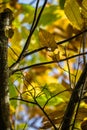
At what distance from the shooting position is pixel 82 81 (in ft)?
2.35

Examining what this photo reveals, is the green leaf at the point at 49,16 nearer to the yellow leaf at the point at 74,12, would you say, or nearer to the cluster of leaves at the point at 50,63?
the cluster of leaves at the point at 50,63

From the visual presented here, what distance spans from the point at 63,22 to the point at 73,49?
27.2 inches

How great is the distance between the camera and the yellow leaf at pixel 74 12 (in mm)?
753

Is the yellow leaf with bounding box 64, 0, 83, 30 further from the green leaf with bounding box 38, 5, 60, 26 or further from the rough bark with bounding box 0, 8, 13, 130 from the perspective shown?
the green leaf with bounding box 38, 5, 60, 26

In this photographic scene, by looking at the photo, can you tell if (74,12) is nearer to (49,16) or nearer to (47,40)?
(47,40)

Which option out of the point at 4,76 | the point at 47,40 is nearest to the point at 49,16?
the point at 47,40

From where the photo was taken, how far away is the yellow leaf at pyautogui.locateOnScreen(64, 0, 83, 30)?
75 cm

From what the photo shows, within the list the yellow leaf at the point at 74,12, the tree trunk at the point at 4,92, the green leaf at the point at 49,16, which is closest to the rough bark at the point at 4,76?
the tree trunk at the point at 4,92

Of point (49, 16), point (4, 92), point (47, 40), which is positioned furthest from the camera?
point (49, 16)

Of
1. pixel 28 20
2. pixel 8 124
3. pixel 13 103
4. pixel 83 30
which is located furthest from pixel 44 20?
pixel 8 124

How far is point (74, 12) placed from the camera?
759mm

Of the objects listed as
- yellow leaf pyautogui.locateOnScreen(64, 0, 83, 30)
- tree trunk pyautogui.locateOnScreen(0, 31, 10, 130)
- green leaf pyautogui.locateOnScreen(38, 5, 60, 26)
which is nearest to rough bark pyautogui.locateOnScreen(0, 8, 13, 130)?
tree trunk pyautogui.locateOnScreen(0, 31, 10, 130)

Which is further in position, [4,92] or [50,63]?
[50,63]

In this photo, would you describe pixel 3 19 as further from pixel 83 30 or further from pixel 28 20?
pixel 28 20
